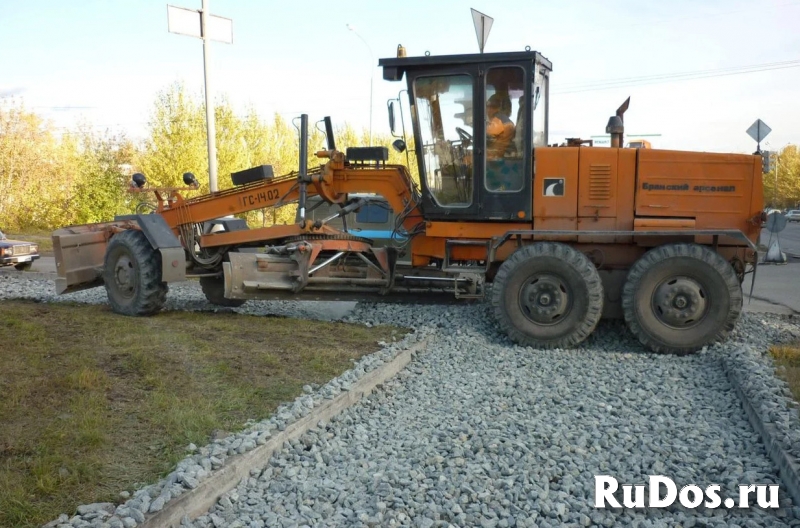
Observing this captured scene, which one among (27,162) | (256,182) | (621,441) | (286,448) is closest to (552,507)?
(621,441)

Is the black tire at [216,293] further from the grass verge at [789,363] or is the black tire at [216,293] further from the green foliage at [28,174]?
the green foliage at [28,174]

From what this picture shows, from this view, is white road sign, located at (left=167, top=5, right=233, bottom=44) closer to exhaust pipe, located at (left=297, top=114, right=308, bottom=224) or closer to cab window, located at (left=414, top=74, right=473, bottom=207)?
exhaust pipe, located at (left=297, top=114, right=308, bottom=224)

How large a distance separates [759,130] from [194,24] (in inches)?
495

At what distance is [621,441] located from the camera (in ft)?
17.5

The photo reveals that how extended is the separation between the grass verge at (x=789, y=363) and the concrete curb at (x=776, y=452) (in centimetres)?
44

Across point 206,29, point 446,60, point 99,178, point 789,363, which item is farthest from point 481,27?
point 99,178

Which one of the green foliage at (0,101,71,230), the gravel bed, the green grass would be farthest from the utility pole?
the green foliage at (0,101,71,230)

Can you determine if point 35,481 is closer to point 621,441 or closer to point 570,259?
point 621,441

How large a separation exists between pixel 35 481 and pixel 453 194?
20.2ft

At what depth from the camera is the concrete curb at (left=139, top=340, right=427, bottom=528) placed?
154 inches

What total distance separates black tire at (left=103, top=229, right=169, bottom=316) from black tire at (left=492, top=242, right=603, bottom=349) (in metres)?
4.55

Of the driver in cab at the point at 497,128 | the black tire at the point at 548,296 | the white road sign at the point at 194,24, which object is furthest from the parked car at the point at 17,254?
the black tire at the point at 548,296

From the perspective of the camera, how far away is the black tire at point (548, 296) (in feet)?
27.6

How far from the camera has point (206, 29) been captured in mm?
17375
